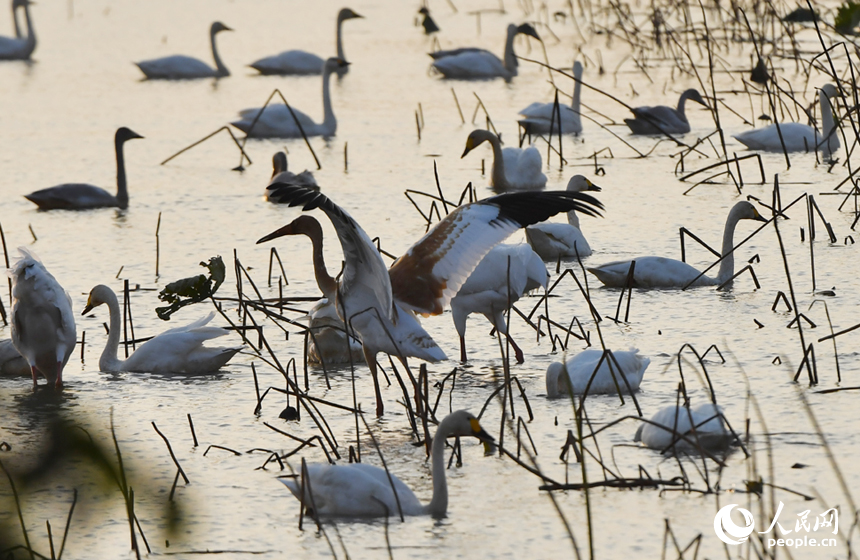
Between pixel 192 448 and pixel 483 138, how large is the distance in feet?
17.0

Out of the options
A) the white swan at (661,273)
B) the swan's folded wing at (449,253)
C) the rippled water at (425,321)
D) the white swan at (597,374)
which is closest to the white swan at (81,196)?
the rippled water at (425,321)

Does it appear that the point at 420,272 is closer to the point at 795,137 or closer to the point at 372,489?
the point at 372,489

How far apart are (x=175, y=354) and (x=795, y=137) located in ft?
20.7

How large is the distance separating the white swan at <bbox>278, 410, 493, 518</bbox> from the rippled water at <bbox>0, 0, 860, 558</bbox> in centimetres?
6

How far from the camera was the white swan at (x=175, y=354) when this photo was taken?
5605 mm

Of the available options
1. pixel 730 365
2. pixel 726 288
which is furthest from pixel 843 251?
pixel 730 365

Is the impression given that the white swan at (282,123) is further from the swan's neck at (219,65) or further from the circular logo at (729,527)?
the circular logo at (729,527)

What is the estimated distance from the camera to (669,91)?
543 inches

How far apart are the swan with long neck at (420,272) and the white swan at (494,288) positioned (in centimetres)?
35

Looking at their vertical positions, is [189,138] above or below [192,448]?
above

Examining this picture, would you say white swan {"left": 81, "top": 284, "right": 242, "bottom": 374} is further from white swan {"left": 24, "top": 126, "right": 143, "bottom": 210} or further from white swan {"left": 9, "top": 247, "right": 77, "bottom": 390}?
white swan {"left": 24, "top": 126, "right": 143, "bottom": 210}

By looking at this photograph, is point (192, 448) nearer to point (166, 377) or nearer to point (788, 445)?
point (166, 377)

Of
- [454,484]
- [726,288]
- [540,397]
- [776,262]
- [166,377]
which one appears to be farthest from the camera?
[776,262]

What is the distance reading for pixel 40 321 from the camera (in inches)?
212
